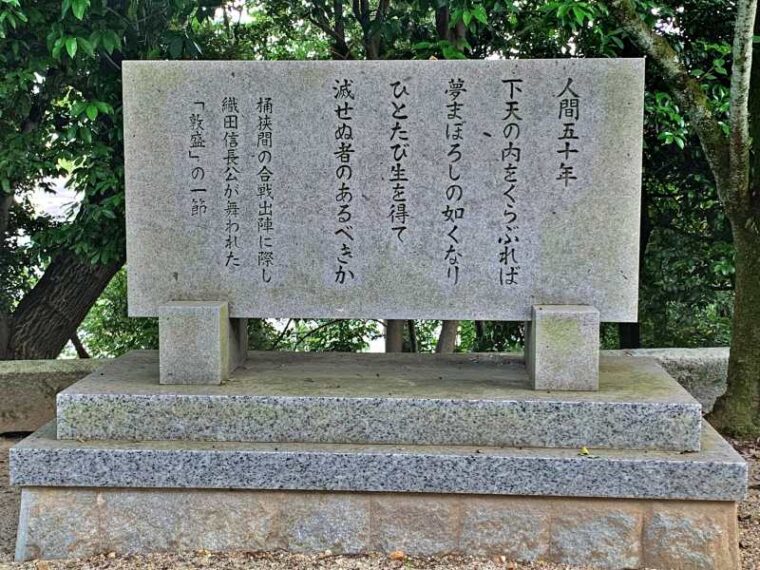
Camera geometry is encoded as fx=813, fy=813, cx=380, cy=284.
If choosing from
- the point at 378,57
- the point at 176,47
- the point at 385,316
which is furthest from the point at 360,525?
the point at 378,57

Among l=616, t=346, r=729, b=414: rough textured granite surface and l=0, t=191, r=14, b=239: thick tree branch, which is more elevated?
l=0, t=191, r=14, b=239: thick tree branch

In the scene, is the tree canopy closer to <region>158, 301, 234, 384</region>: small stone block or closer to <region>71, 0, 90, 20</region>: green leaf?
<region>71, 0, 90, 20</region>: green leaf

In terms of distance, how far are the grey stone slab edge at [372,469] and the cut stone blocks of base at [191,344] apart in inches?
14.7

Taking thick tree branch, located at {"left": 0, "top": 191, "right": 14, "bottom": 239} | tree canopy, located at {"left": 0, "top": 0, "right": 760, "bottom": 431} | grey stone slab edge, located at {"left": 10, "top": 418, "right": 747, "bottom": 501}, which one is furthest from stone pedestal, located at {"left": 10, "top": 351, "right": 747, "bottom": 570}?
thick tree branch, located at {"left": 0, "top": 191, "right": 14, "bottom": 239}

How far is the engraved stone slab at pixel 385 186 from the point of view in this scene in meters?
3.67

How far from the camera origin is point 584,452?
3.37 metres

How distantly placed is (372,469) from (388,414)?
25 cm

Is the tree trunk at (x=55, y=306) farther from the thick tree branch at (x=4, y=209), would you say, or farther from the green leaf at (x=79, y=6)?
the green leaf at (x=79, y=6)

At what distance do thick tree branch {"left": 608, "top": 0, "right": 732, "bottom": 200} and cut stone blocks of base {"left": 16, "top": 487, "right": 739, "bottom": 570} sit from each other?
7.17 feet

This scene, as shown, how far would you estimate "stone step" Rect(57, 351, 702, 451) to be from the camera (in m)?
3.43

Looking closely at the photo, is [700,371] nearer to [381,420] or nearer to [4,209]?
[381,420]

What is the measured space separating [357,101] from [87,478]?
2.04 m

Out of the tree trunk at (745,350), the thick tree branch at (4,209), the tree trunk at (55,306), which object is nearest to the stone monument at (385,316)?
the tree trunk at (745,350)

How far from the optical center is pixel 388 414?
3.52 m
